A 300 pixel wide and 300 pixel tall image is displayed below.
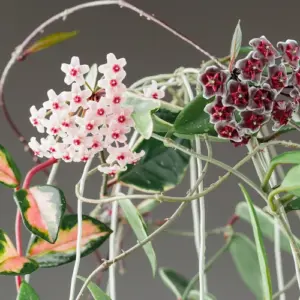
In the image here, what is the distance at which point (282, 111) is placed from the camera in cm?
59

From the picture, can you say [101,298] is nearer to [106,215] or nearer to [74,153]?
[74,153]

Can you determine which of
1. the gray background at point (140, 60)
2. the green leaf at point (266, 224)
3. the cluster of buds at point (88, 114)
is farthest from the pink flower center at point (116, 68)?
the gray background at point (140, 60)

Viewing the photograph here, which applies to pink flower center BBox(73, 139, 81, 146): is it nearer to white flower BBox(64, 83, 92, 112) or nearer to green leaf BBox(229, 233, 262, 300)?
white flower BBox(64, 83, 92, 112)

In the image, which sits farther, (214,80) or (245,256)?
(245,256)

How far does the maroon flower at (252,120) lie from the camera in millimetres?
580

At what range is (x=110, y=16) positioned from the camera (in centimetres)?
147

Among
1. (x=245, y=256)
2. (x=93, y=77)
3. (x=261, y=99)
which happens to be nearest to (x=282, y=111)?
(x=261, y=99)

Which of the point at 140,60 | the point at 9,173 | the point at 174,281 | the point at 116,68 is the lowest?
the point at 174,281

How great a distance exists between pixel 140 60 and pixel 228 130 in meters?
0.93

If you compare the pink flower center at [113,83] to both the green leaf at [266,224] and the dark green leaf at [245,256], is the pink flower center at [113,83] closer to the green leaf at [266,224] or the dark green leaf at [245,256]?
the green leaf at [266,224]

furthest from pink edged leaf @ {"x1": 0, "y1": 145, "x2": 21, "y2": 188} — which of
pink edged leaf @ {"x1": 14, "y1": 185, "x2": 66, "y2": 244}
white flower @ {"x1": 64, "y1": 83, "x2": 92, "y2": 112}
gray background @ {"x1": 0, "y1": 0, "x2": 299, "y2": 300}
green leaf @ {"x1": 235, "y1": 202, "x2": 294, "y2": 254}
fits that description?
gray background @ {"x1": 0, "y1": 0, "x2": 299, "y2": 300}

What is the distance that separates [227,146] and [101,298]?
91cm

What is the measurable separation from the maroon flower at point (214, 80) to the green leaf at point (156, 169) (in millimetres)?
213

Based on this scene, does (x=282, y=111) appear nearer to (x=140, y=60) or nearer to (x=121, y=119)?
(x=121, y=119)
